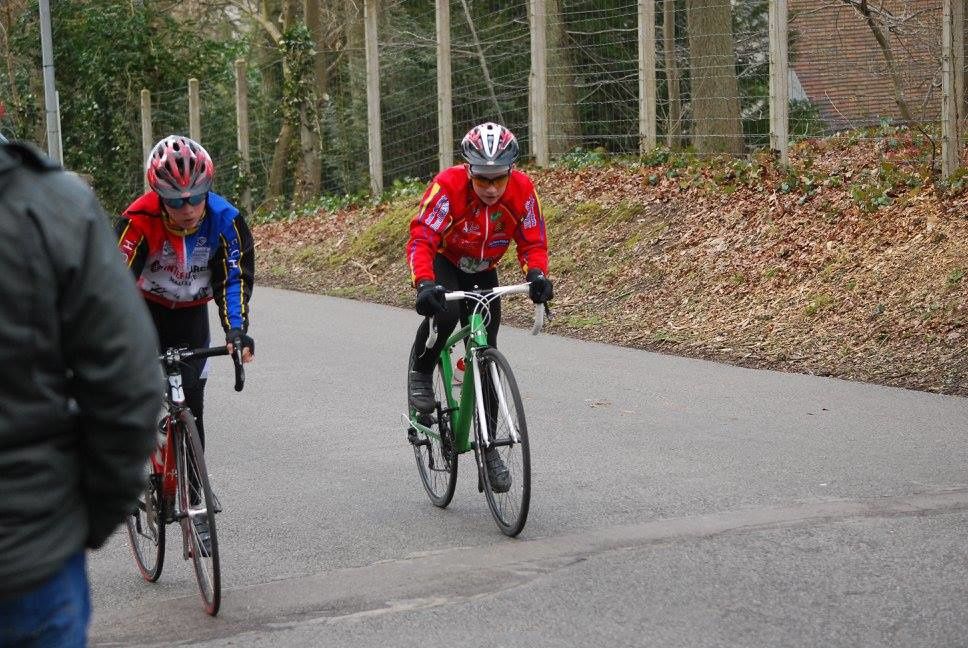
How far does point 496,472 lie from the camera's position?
21.6 ft

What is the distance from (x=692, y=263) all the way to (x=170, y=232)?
872cm

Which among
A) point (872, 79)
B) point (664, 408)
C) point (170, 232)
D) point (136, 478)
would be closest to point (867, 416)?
point (664, 408)

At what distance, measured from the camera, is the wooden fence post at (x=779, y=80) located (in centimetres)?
1530

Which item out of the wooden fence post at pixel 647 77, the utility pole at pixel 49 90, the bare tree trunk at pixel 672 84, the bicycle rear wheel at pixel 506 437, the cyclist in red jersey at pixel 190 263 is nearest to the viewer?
the cyclist in red jersey at pixel 190 263

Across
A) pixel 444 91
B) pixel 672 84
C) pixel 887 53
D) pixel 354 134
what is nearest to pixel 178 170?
pixel 887 53

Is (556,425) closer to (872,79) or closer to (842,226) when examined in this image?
(842,226)

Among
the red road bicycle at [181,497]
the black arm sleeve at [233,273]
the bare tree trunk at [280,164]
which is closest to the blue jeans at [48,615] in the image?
the red road bicycle at [181,497]

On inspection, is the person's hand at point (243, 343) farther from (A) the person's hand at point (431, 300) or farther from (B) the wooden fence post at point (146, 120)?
(B) the wooden fence post at point (146, 120)

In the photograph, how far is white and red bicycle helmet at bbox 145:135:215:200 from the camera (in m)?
5.69

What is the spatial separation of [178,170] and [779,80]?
1076 centimetres

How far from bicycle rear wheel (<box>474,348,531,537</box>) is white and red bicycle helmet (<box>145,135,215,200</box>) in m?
1.59

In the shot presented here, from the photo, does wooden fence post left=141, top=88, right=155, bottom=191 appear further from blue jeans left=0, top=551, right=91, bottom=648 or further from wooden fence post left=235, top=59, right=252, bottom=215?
blue jeans left=0, top=551, right=91, bottom=648

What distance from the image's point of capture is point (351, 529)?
6828 millimetres

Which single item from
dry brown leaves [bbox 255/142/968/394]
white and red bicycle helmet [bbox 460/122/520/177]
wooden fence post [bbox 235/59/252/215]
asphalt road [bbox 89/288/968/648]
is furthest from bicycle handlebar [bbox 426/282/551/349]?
wooden fence post [bbox 235/59/252/215]
